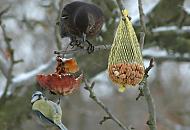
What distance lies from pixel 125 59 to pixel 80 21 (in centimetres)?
26

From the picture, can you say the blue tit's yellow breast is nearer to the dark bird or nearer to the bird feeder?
the bird feeder

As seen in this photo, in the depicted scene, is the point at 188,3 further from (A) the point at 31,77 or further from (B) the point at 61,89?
(B) the point at 61,89

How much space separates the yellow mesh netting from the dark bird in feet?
0.37

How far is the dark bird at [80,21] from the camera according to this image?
2133 millimetres

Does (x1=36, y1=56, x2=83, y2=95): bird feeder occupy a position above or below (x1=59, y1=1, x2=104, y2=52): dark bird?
below

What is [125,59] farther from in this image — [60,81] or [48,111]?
[48,111]

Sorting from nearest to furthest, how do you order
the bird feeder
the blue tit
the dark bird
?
the blue tit
the bird feeder
the dark bird

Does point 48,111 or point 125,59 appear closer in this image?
point 48,111

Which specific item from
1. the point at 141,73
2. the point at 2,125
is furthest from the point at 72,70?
the point at 2,125

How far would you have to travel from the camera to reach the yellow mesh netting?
1.99 m

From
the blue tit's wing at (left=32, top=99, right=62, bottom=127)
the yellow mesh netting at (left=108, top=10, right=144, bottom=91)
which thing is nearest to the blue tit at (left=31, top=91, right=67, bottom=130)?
the blue tit's wing at (left=32, top=99, right=62, bottom=127)

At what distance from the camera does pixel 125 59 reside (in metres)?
2.11

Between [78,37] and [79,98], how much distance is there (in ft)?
→ 29.9

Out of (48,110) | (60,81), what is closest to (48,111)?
(48,110)
